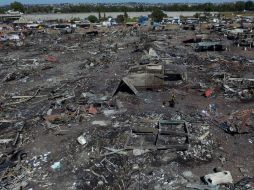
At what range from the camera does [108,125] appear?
11.5m

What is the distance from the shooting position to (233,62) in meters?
20.1

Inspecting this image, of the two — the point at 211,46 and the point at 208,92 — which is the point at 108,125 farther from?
the point at 211,46

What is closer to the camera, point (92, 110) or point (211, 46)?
point (92, 110)

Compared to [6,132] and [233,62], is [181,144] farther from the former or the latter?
[233,62]

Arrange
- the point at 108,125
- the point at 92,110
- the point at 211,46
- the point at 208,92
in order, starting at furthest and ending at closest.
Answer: the point at 211,46, the point at 208,92, the point at 92,110, the point at 108,125

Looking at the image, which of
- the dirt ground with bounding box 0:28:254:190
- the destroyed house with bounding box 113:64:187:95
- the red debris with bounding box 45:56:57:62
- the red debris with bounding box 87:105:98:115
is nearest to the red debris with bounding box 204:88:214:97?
the dirt ground with bounding box 0:28:254:190

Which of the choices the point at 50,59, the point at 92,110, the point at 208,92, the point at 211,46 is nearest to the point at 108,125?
the point at 92,110

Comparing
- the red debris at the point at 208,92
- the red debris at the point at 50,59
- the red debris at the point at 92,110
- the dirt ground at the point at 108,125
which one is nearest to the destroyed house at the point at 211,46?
the dirt ground at the point at 108,125

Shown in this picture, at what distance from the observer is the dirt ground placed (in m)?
8.62

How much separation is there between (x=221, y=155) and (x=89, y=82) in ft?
30.3

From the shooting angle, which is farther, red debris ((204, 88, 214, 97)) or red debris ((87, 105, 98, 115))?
red debris ((204, 88, 214, 97))

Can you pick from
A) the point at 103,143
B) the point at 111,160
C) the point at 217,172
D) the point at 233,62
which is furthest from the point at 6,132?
the point at 233,62

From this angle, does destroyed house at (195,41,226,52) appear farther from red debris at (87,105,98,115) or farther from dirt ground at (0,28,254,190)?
red debris at (87,105,98,115)

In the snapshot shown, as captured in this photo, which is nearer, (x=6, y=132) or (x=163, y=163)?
(x=163, y=163)
